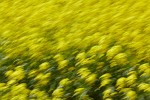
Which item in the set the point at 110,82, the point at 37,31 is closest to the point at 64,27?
the point at 37,31

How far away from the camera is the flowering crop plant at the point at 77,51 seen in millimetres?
3449

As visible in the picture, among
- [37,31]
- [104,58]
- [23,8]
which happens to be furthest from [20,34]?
[104,58]

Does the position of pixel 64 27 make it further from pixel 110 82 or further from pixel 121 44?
pixel 110 82

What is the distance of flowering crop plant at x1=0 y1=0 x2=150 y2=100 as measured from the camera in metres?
3.45

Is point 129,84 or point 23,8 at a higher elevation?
point 23,8

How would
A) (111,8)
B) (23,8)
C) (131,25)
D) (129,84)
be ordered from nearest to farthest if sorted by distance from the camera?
1. (129,84)
2. (131,25)
3. (111,8)
4. (23,8)

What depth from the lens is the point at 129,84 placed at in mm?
3381

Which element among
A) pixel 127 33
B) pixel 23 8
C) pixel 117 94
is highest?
pixel 23 8

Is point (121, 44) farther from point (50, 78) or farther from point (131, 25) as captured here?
point (50, 78)

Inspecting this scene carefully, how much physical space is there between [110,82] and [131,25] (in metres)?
0.68

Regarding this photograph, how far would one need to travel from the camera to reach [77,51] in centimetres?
373

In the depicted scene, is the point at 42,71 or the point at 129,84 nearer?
the point at 129,84

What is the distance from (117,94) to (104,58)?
33 cm

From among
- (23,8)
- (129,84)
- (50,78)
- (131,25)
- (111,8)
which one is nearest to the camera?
(129,84)
